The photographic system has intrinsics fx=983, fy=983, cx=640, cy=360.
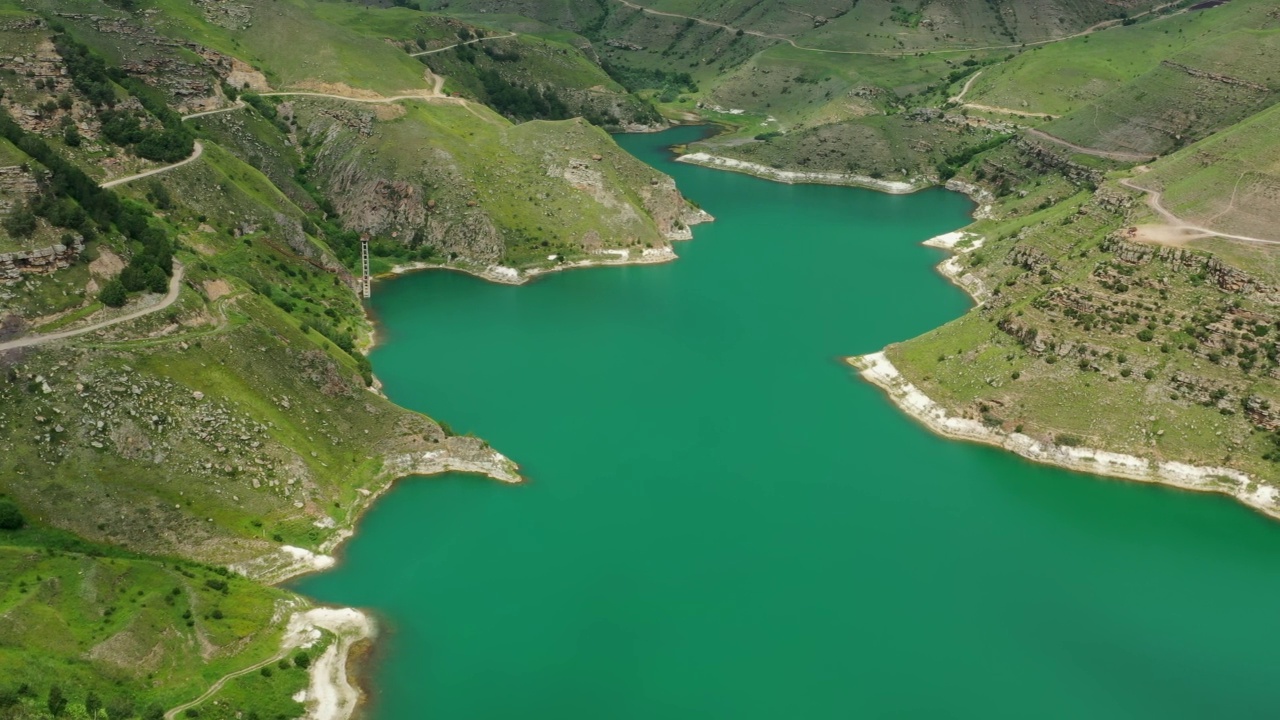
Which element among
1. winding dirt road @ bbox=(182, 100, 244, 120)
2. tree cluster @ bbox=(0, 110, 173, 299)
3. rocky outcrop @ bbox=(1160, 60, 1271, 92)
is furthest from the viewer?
rocky outcrop @ bbox=(1160, 60, 1271, 92)

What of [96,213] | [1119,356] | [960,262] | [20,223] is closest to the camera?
[20,223]

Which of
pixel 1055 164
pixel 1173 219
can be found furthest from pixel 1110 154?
pixel 1173 219

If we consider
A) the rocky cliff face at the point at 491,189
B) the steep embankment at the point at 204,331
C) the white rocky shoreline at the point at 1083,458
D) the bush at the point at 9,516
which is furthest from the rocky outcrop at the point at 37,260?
the white rocky shoreline at the point at 1083,458

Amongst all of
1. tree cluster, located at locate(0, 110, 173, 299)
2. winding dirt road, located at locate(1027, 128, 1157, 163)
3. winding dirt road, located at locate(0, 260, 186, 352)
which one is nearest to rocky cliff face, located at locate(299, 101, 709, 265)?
tree cluster, located at locate(0, 110, 173, 299)

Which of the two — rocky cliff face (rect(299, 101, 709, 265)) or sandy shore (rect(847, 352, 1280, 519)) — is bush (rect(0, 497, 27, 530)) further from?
rocky cliff face (rect(299, 101, 709, 265))

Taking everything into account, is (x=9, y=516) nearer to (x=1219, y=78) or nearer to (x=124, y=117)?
(x=124, y=117)

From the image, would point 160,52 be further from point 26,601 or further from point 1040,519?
point 1040,519
